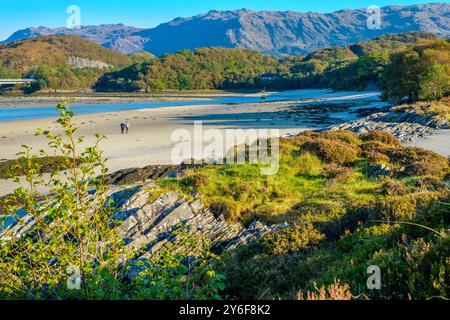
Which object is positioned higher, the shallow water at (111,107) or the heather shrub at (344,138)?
the shallow water at (111,107)

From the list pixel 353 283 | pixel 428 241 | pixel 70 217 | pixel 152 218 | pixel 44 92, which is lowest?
pixel 152 218

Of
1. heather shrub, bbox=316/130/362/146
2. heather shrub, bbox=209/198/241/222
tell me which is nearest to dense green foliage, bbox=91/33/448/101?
heather shrub, bbox=316/130/362/146

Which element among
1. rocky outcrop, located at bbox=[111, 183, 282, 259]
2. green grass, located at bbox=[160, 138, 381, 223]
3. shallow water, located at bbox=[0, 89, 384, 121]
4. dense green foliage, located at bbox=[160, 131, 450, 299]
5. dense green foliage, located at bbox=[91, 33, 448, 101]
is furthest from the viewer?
shallow water, located at bbox=[0, 89, 384, 121]

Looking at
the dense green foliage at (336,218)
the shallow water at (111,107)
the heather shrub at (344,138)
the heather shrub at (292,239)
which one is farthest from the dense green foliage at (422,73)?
the heather shrub at (292,239)

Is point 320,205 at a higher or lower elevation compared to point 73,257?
lower

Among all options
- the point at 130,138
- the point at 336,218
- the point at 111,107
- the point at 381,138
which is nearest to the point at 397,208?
the point at 336,218

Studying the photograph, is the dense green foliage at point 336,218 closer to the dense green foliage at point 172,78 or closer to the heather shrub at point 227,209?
the heather shrub at point 227,209

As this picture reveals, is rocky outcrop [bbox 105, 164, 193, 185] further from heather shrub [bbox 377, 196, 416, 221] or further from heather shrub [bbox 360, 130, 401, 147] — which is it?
heather shrub [bbox 377, 196, 416, 221]

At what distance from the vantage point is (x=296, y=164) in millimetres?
17609

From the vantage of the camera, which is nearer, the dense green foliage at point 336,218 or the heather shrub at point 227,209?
the dense green foliage at point 336,218

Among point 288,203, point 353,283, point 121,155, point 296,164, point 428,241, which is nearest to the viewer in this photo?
point 353,283

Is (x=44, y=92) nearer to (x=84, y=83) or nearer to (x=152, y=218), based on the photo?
(x=84, y=83)
